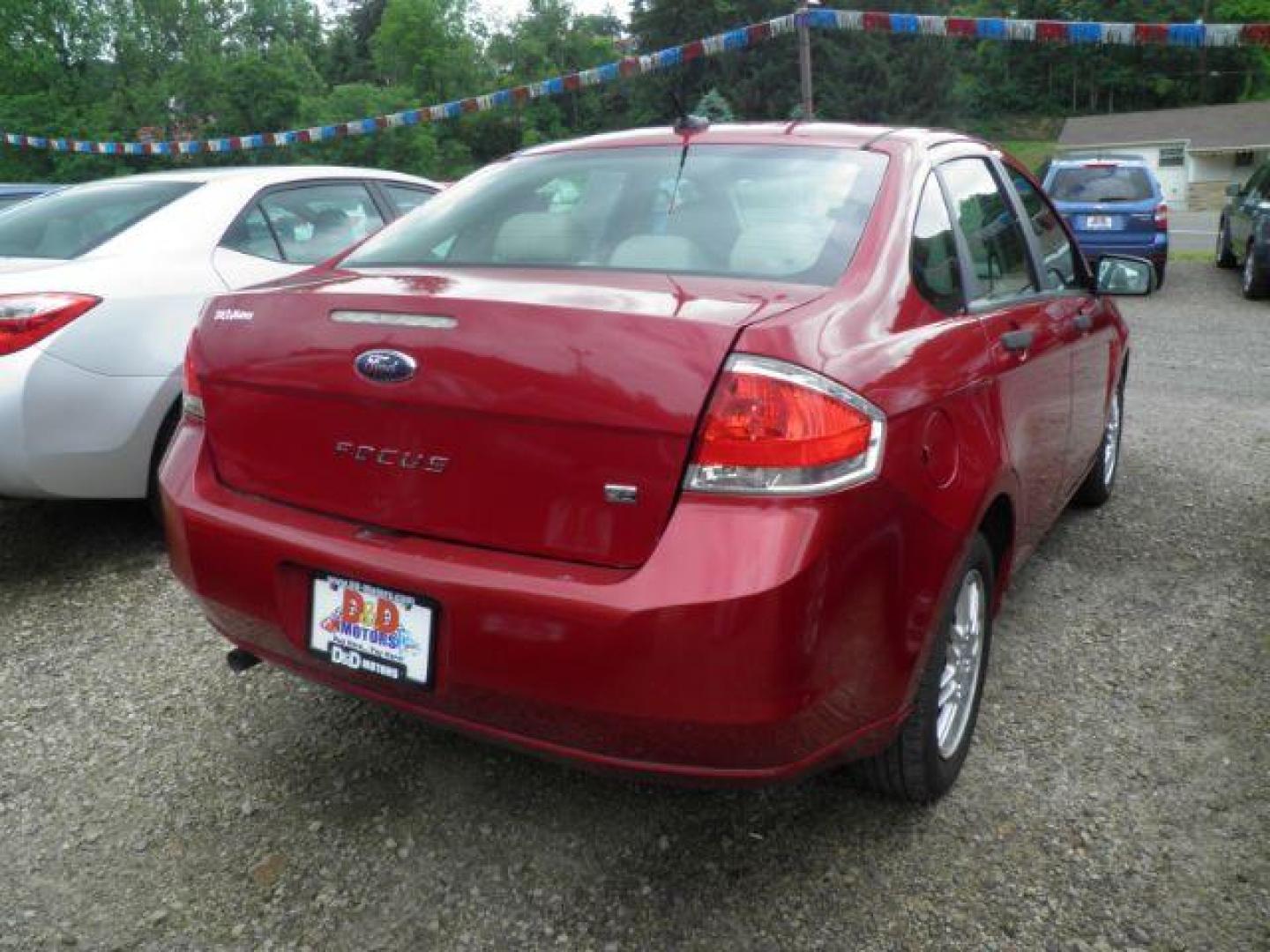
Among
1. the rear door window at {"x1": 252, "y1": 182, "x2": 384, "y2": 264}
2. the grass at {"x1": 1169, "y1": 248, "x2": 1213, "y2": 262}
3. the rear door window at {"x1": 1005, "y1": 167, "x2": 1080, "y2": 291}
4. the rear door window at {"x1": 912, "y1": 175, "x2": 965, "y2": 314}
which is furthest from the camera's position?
the grass at {"x1": 1169, "y1": 248, "x2": 1213, "y2": 262}

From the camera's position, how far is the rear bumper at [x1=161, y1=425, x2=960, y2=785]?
1.69 metres

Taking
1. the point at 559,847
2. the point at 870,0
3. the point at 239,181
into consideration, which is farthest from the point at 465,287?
the point at 870,0

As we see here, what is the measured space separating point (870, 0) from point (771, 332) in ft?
182

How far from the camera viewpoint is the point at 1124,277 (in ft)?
11.9

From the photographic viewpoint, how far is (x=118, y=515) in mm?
4359

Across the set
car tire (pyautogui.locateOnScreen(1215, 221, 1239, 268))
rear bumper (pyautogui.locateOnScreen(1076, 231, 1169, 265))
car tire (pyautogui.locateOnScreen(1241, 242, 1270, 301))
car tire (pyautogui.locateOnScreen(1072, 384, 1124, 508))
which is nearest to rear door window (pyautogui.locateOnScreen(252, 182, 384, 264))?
car tire (pyautogui.locateOnScreen(1072, 384, 1124, 508))

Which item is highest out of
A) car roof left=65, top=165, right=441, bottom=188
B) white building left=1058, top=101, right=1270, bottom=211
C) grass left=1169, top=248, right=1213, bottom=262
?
white building left=1058, top=101, right=1270, bottom=211

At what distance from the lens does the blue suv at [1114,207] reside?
11984 millimetres

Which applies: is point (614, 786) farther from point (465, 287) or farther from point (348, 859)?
point (465, 287)

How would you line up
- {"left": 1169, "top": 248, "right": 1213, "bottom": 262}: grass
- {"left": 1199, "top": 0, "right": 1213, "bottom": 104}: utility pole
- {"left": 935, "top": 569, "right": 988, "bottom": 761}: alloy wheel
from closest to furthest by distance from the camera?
{"left": 935, "top": 569, "right": 988, "bottom": 761}: alloy wheel → {"left": 1169, "top": 248, "right": 1213, "bottom": 262}: grass → {"left": 1199, "top": 0, "right": 1213, "bottom": 104}: utility pole

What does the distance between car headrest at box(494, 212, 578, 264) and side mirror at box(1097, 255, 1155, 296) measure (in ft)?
6.99

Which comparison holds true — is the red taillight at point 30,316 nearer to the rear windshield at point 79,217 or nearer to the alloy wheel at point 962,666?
the rear windshield at point 79,217

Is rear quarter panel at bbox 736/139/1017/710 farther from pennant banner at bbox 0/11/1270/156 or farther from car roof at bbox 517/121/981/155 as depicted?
pennant banner at bbox 0/11/1270/156

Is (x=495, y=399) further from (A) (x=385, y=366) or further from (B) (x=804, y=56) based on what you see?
(B) (x=804, y=56)
